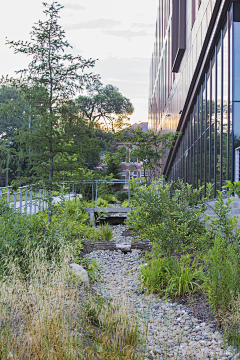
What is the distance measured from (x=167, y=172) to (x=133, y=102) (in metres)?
28.5

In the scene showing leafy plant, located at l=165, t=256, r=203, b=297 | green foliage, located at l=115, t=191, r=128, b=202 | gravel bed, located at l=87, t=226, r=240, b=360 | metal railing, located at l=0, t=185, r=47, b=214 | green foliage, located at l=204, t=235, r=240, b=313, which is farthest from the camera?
green foliage, located at l=115, t=191, r=128, b=202

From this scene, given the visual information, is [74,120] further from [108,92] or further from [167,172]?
[108,92]

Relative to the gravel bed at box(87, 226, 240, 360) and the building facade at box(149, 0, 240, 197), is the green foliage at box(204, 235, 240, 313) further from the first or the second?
the building facade at box(149, 0, 240, 197)

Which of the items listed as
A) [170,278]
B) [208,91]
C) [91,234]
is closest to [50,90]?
[91,234]

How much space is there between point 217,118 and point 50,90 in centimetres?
517

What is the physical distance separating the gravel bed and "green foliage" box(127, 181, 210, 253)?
3.16ft

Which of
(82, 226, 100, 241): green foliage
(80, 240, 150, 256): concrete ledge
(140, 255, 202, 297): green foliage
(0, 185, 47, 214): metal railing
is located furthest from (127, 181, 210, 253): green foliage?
(0, 185, 47, 214): metal railing

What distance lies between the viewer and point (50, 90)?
9000mm

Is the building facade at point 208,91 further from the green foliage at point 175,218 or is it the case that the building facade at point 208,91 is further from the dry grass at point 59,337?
the dry grass at point 59,337

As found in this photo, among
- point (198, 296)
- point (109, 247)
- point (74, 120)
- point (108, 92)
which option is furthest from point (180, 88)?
point (108, 92)

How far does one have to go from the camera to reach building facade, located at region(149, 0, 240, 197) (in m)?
8.05

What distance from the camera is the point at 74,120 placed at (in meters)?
9.03

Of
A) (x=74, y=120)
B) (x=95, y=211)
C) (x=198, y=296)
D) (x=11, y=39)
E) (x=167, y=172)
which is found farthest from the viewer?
(x=167, y=172)

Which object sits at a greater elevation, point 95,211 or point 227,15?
point 227,15
